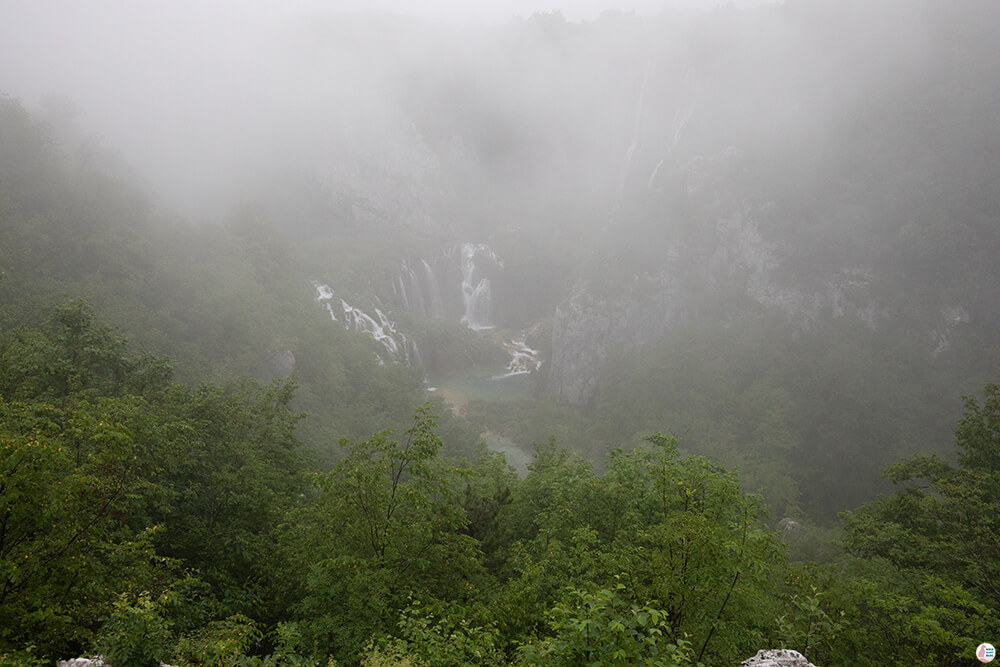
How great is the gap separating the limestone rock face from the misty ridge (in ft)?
2.20

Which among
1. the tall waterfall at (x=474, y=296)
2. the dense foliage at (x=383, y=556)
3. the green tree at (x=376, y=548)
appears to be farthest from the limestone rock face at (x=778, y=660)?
the tall waterfall at (x=474, y=296)

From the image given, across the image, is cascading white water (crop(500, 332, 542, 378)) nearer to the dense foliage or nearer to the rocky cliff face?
the rocky cliff face

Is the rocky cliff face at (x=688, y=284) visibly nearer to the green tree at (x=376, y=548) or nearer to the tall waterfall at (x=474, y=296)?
the tall waterfall at (x=474, y=296)

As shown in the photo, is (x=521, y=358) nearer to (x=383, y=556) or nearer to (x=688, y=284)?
(x=688, y=284)

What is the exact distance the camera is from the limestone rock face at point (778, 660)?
5363 millimetres

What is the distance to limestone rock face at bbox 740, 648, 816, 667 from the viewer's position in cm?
536

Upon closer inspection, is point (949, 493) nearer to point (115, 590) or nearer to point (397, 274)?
point (115, 590)

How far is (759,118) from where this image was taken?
2445 inches

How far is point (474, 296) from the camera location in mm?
82188

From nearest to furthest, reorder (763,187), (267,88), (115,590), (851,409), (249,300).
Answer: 1. (115,590)
2. (851,409)
3. (249,300)
4. (763,187)
5. (267,88)

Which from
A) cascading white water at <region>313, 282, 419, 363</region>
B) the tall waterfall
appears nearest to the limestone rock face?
cascading white water at <region>313, 282, 419, 363</region>

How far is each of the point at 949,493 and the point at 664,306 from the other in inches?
1677

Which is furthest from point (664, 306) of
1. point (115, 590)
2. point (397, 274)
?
point (115, 590)

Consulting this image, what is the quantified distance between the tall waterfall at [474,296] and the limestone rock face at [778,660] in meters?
73.4
